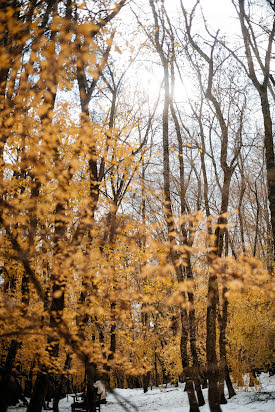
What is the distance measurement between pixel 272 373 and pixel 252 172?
11.4 m

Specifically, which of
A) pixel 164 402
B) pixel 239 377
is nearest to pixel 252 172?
pixel 239 377

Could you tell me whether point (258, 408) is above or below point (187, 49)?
below

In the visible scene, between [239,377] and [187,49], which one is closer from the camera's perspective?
[187,49]

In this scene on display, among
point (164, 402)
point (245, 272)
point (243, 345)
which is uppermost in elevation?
point (245, 272)

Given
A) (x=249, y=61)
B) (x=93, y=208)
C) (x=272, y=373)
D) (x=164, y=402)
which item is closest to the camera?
(x=93, y=208)

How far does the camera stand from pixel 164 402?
13898 millimetres

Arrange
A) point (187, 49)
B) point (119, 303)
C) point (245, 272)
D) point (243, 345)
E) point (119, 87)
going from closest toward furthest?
point (245, 272) < point (119, 303) < point (187, 49) < point (119, 87) < point (243, 345)

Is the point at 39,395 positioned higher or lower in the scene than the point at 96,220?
lower

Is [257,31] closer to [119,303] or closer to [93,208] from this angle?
[93,208]

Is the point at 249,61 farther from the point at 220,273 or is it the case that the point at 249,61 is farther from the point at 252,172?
the point at 252,172

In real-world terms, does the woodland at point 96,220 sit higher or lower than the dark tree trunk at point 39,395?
higher

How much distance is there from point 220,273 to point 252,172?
13.3 meters

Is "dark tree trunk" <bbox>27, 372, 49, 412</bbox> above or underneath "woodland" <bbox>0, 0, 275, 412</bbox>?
underneath

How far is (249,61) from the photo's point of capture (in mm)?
A: 7797
